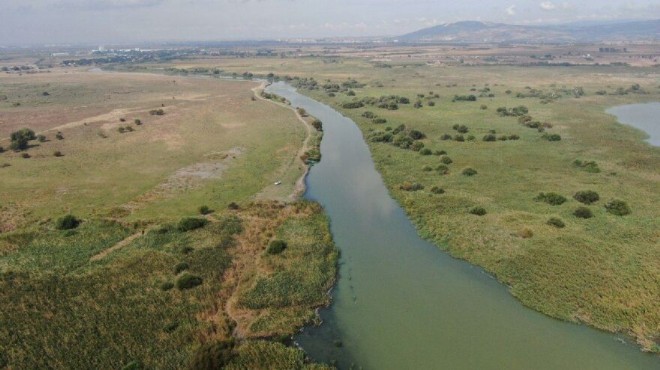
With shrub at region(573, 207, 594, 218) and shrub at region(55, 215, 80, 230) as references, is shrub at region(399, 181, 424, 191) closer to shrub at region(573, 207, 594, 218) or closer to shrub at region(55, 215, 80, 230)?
shrub at region(573, 207, 594, 218)

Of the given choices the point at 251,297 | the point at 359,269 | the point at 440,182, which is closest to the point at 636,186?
the point at 440,182

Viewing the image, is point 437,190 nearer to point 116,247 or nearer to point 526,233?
point 526,233

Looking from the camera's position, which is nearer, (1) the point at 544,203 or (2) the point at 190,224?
(2) the point at 190,224

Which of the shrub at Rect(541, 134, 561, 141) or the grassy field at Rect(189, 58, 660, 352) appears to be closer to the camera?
the grassy field at Rect(189, 58, 660, 352)

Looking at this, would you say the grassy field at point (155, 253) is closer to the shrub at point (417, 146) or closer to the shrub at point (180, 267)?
the shrub at point (180, 267)

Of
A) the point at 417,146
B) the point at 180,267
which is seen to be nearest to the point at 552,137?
the point at 417,146

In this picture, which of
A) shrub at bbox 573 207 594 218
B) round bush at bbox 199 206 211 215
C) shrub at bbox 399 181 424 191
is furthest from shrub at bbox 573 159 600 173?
round bush at bbox 199 206 211 215
